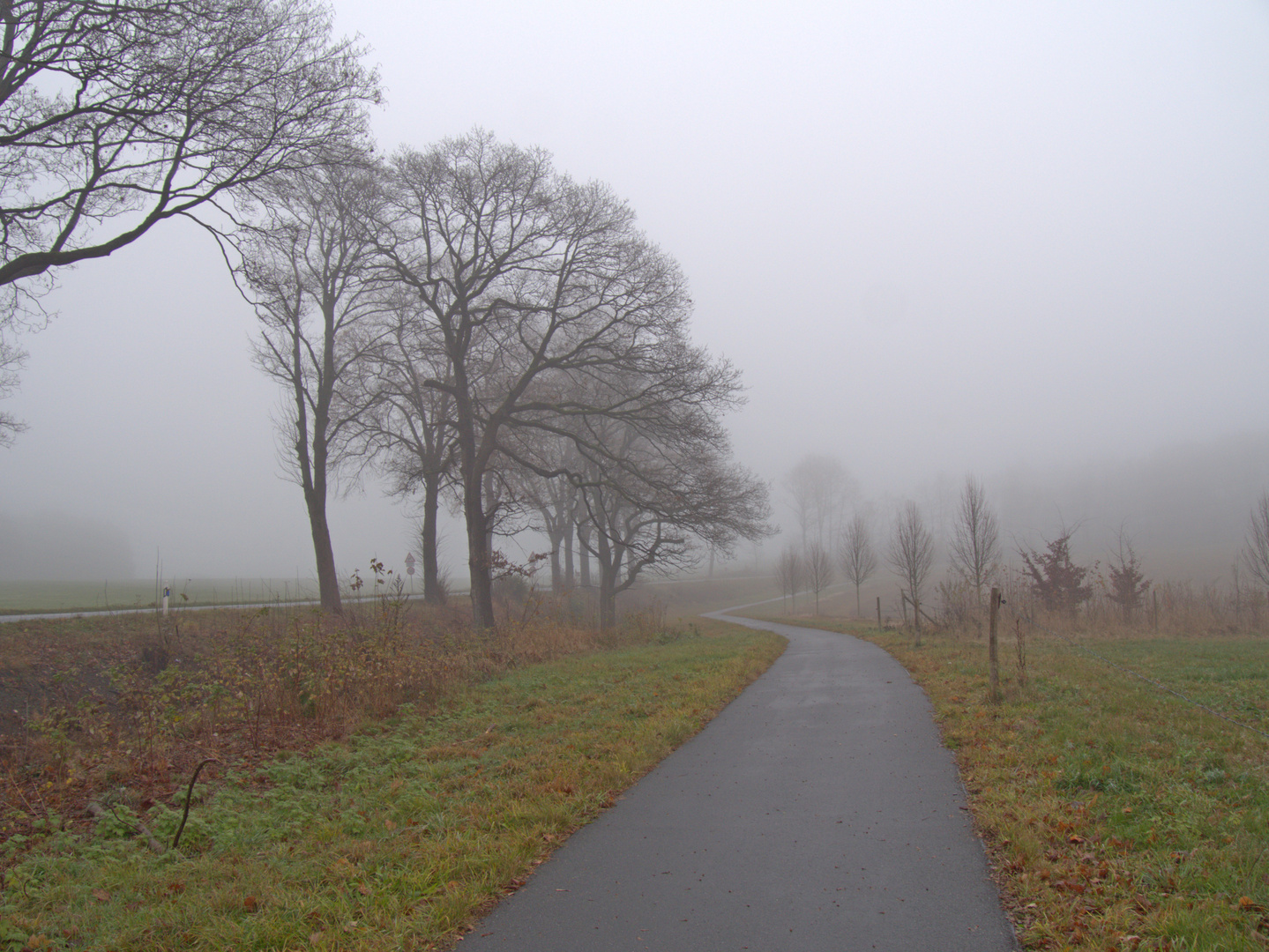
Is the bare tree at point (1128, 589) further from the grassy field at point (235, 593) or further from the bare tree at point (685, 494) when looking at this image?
the grassy field at point (235, 593)

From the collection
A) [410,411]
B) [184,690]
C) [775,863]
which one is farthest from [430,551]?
[775,863]

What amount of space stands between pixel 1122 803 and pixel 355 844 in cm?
532

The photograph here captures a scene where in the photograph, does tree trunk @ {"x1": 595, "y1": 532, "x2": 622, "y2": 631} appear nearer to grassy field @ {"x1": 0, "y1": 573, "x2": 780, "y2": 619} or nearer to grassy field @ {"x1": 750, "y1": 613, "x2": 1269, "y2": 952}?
grassy field @ {"x1": 0, "y1": 573, "x2": 780, "y2": 619}

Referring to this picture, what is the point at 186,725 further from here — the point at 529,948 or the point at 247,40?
the point at 247,40

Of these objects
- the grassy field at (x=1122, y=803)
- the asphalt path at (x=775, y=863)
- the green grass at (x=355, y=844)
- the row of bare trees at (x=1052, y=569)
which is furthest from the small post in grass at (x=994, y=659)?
the row of bare trees at (x=1052, y=569)

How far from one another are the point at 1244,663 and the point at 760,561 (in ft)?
320

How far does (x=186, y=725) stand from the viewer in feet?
26.6

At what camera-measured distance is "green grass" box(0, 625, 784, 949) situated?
3854 millimetres

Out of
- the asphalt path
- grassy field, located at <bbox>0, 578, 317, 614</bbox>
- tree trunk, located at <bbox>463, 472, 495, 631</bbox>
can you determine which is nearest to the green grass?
the asphalt path

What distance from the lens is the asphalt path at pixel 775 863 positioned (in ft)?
11.8

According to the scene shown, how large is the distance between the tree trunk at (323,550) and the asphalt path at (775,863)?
50.9 ft

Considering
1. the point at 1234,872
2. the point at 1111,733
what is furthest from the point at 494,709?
the point at 1234,872

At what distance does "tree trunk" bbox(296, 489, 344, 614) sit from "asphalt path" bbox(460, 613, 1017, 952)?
15.5m

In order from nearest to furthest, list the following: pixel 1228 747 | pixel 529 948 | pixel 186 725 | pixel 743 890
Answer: pixel 529 948
pixel 743 890
pixel 1228 747
pixel 186 725
